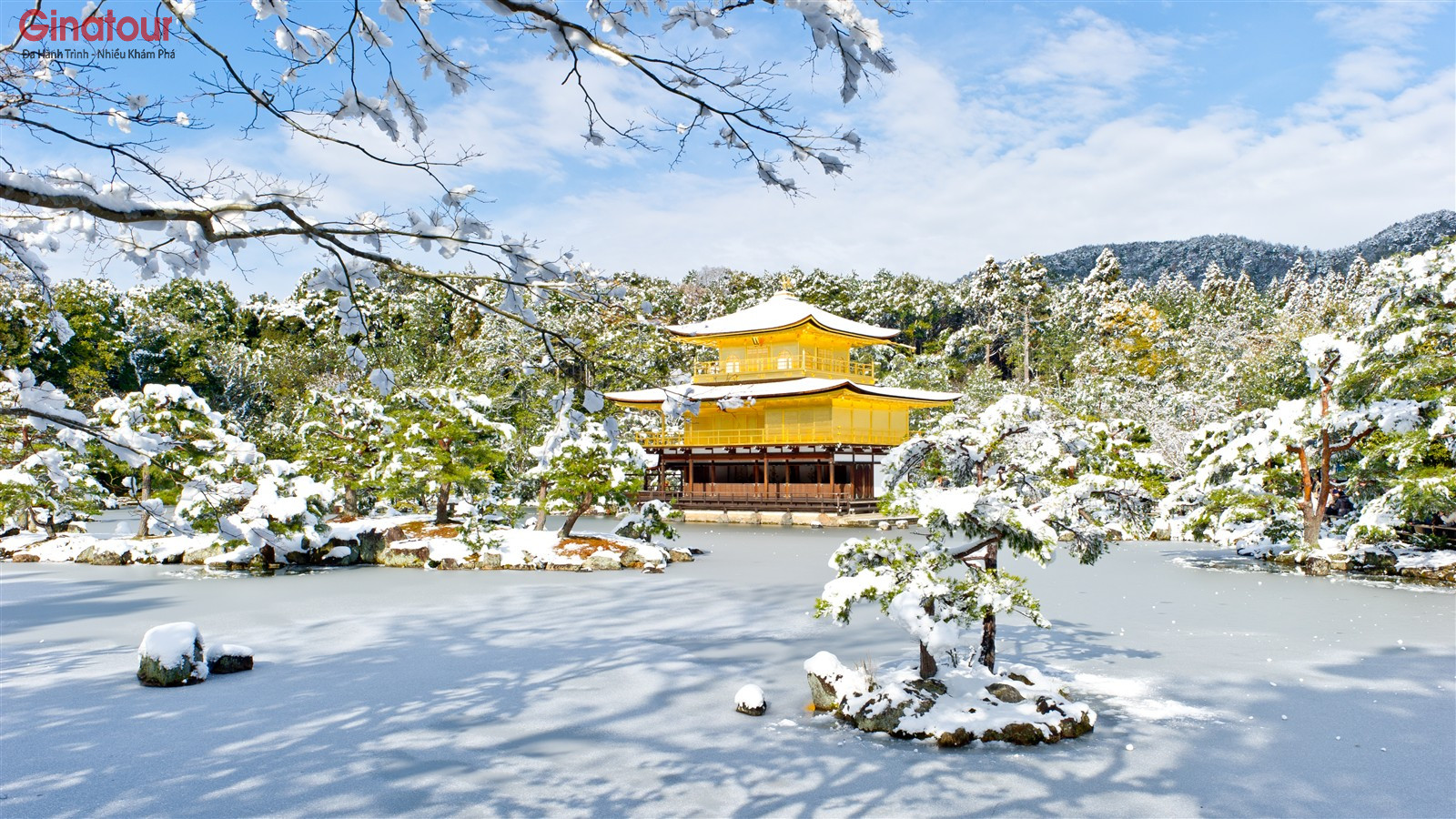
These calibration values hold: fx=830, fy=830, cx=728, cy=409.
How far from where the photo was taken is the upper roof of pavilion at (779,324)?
22.9m

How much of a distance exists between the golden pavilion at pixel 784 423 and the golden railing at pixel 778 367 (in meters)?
0.03

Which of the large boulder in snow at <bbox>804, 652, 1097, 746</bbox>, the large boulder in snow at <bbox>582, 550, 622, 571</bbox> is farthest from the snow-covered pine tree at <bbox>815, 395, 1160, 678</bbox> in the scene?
the large boulder in snow at <bbox>582, 550, 622, 571</bbox>

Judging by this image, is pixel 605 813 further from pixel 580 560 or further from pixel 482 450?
pixel 482 450

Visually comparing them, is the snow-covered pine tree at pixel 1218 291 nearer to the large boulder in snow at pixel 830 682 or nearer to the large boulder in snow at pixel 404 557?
the large boulder in snow at pixel 404 557

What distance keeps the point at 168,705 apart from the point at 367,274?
455 centimetres

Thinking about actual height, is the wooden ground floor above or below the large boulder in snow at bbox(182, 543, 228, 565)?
above

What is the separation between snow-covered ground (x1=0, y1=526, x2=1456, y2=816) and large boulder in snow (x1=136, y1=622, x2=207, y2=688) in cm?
13

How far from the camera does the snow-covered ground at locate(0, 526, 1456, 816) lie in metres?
4.02

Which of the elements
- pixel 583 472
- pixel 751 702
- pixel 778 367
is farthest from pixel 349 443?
pixel 751 702

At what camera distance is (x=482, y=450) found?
46.0 feet

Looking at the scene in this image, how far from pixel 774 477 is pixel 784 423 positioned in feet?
5.86

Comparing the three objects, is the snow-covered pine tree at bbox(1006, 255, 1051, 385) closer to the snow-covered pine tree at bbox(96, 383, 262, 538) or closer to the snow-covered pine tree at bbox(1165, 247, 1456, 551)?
the snow-covered pine tree at bbox(1165, 247, 1456, 551)

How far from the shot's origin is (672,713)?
5.32 metres

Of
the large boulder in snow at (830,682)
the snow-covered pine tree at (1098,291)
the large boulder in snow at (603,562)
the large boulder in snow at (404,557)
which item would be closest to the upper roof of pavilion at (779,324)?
the large boulder in snow at (603,562)
